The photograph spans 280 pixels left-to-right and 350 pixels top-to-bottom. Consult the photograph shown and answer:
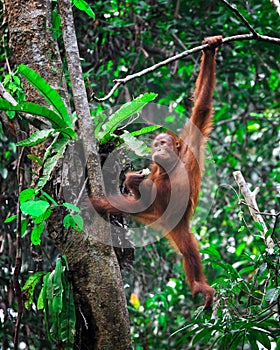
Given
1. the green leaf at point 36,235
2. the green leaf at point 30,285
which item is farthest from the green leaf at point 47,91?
the green leaf at point 30,285

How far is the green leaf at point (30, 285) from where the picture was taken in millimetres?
2807

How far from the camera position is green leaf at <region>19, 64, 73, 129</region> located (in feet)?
7.89

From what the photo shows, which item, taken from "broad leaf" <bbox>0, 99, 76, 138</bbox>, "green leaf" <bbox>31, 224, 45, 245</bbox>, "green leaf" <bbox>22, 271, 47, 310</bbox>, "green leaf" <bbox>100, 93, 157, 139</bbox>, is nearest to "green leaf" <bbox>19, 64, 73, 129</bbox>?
"broad leaf" <bbox>0, 99, 76, 138</bbox>

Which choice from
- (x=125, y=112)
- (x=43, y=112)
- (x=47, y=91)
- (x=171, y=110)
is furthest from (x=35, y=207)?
(x=171, y=110)

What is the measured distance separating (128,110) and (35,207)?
0.71 meters

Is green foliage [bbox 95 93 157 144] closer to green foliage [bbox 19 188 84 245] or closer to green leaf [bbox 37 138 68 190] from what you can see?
green leaf [bbox 37 138 68 190]

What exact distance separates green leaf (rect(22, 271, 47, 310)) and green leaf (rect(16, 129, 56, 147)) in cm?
74

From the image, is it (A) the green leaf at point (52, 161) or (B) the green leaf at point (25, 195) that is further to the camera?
(A) the green leaf at point (52, 161)

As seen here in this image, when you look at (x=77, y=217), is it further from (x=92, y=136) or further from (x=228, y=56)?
(x=228, y=56)

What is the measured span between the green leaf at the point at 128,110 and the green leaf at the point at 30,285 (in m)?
0.81

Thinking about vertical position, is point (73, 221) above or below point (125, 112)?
below

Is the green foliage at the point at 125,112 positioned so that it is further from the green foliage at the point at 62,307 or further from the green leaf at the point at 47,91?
the green foliage at the point at 62,307

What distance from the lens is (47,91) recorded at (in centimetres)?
249

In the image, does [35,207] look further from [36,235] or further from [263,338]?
[263,338]
